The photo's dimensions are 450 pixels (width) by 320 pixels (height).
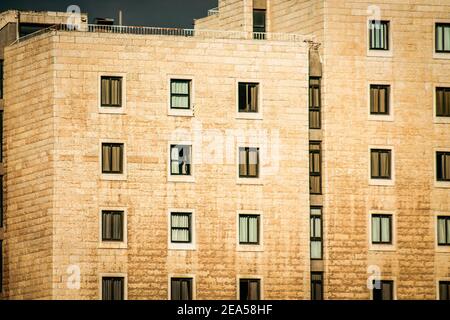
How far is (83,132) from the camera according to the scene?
129750 mm

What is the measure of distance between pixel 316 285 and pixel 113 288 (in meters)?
11.8

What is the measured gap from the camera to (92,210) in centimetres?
12938

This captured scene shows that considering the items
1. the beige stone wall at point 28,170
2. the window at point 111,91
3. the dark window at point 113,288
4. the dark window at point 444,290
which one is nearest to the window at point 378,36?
the dark window at point 444,290

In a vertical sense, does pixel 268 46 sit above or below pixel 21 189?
above

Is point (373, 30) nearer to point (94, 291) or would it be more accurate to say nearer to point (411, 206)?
point (411, 206)

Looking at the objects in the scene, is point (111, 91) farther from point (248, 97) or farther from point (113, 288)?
point (113, 288)

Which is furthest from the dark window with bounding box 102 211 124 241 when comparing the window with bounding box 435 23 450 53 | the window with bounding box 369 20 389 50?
the window with bounding box 435 23 450 53

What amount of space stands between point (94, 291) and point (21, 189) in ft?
25.5

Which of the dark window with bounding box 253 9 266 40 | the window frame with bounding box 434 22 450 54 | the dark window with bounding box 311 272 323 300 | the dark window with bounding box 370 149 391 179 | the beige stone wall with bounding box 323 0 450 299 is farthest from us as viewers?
the dark window with bounding box 253 9 266 40

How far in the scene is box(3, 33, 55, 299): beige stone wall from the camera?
130 meters

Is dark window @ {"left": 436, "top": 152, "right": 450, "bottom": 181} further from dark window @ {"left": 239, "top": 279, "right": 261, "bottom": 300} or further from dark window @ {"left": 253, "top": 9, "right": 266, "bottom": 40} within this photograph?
dark window @ {"left": 253, "top": 9, "right": 266, "bottom": 40}

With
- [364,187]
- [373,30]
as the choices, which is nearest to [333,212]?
[364,187]

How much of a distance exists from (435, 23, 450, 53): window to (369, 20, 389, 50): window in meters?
3.06
